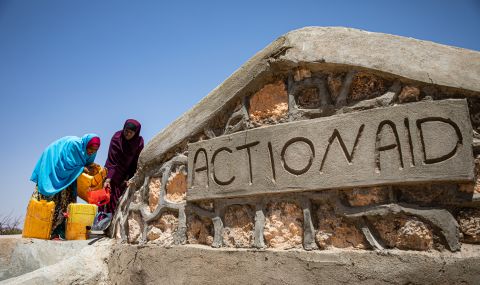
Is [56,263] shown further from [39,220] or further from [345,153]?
[345,153]

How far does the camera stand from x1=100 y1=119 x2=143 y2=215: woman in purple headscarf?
4312mm

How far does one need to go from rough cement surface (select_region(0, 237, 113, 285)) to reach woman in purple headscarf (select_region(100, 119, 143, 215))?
3.35ft

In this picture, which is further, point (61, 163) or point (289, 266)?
point (61, 163)

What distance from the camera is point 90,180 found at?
179 inches

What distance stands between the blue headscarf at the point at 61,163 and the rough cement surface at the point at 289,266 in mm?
1926

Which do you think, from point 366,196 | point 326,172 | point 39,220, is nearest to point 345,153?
point 326,172

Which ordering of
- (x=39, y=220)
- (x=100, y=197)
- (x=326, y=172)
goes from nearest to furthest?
(x=326, y=172) < (x=39, y=220) < (x=100, y=197)

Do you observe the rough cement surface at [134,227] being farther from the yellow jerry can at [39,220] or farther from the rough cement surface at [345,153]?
the yellow jerry can at [39,220]

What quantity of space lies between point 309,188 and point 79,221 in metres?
2.61

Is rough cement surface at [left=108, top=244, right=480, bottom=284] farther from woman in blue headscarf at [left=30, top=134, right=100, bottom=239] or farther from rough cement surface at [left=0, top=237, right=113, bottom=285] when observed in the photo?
woman in blue headscarf at [left=30, top=134, right=100, bottom=239]

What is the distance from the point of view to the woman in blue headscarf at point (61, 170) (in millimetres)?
4062

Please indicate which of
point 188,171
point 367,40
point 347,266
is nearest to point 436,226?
point 347,266

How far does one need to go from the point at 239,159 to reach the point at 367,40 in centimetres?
106

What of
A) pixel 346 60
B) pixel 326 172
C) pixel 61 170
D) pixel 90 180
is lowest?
pixel 326 172
